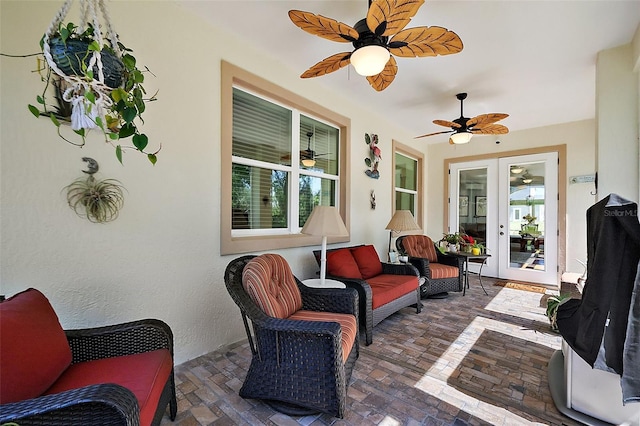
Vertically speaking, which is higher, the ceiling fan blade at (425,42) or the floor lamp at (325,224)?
the ceiling fan blade at (425,42)

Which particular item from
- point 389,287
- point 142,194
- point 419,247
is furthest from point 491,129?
point 142,194

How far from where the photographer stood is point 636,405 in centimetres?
151

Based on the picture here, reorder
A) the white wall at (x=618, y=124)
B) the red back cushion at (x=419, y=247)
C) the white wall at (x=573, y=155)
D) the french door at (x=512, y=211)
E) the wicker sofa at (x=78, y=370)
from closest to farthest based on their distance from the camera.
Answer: the wicker sofa at (x=78, y=370) → the white wall at (x=618, y=124) → the red back cushion at (x=419, y=247) → the white wall at (x=573, y=155) → the french door at (x=512, y=211)

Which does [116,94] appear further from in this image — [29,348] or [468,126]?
[468,126]

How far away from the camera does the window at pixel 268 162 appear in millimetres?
2608

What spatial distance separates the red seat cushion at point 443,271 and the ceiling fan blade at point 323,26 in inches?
125

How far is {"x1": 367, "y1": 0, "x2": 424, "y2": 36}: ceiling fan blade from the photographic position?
1564 millimetres

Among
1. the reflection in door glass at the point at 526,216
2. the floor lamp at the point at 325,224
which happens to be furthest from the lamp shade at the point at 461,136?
the floor lamp at the point at 325,224

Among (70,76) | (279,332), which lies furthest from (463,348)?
(70,76)

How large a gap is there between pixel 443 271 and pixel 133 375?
3758 millimetres

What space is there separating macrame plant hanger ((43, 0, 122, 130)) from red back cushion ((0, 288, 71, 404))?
2.69ft

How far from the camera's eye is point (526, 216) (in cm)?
522

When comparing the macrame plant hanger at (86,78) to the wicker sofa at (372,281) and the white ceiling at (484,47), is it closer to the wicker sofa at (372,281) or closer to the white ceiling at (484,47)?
the white ceiling at (484,47)

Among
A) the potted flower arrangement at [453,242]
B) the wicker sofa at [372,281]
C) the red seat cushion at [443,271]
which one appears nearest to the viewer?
the wicker sofa at [372,281]
